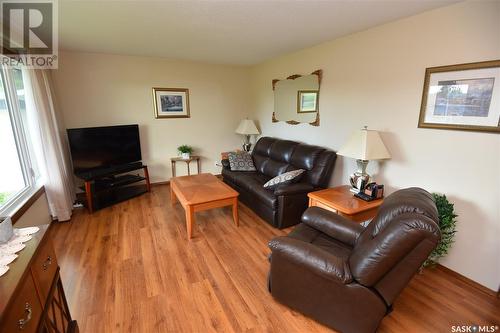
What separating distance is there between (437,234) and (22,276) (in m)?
1.89

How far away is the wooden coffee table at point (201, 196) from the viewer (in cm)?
276

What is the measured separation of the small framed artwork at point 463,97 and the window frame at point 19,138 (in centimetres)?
406

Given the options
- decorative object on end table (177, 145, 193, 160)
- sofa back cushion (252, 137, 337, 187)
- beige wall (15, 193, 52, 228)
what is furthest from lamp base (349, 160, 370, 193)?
beige wall (15, 193, 52, 228)

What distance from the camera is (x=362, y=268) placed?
52.7 inches

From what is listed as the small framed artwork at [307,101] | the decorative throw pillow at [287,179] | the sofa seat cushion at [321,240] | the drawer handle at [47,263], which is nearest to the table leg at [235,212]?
the decorative throw pillow at [287,179]

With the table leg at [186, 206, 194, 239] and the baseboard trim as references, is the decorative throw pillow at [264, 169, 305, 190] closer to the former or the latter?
the table leg at [186, 206, 194, 239]

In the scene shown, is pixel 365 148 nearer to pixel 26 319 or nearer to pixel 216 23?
pixel 216 23

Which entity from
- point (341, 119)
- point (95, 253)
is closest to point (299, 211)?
point (341, 119)

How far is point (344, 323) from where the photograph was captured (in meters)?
1.51

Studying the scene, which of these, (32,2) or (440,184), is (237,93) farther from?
(440,184)

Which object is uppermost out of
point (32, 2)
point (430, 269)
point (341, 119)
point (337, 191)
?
point (32, 2)

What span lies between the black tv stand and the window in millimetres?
622

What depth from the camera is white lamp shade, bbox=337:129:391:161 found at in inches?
92.3

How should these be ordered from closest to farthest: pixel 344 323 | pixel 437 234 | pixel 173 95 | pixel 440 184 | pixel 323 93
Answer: pixel 437 234, pixel 344 323, pixel 440 184, pixel 323 93, pixel 173 95
